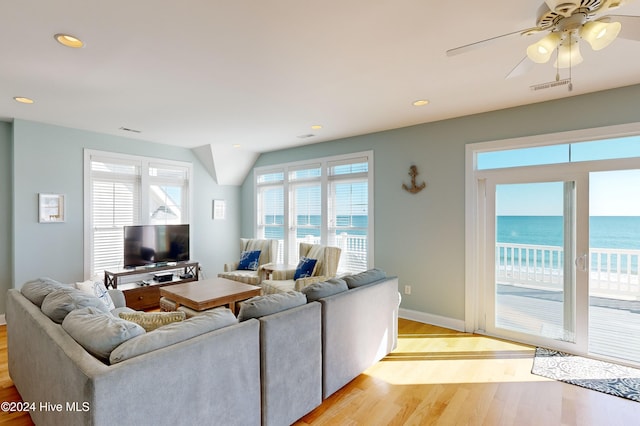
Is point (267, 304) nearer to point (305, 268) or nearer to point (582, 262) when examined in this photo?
point (305, 268)

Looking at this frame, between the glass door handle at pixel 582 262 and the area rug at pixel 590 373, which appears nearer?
the area rug at pixel 590 373

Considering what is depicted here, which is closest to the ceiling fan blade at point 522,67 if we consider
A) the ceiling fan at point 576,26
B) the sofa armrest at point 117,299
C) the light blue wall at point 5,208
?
the ceiling fan at point 576,26

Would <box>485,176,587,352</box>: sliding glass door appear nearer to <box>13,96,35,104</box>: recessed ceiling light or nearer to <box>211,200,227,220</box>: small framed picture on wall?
<box>211,200,227,220</box>: small framed picture on wall

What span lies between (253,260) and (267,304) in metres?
3.28

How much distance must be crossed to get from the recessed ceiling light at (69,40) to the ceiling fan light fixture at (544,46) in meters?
2.74

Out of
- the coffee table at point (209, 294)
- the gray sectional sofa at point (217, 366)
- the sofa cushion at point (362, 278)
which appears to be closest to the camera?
the gray sectional sofa at point (217, 366)

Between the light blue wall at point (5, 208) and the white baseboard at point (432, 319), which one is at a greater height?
the light blue wall at point (5, 208)

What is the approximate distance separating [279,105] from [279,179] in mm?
2548

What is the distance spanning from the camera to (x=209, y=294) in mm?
3539

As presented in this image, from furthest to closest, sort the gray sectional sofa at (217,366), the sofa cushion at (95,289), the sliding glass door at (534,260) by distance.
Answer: the sliding glass door at (534,260) < the sofa cushion at (95,289) < the gray sectional sofa at (217,366)

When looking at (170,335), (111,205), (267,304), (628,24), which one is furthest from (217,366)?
(111,205)

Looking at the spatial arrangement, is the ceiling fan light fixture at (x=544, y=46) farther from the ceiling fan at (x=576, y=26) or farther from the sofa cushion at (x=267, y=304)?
the sofa cushion at (x=267, y=304)

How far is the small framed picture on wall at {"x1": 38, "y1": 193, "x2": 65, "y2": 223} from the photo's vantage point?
13.3ft

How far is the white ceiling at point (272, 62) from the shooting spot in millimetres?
1812
